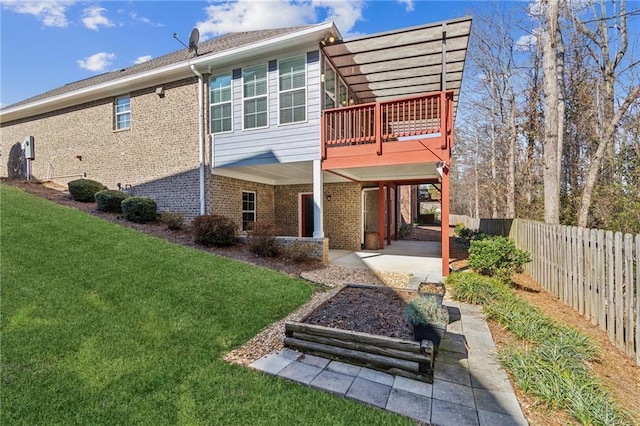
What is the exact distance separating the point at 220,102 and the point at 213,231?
13.9 feet

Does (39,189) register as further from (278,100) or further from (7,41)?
(278,100)

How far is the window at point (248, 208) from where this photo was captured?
37.1 ft

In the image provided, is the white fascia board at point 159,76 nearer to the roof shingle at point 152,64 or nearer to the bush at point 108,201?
the roof shingle at point 152,64

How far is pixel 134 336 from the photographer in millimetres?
3477

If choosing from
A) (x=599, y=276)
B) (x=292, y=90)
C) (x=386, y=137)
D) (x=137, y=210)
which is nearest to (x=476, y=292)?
(x=599, y=276)

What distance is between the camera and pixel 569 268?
5.40 meters

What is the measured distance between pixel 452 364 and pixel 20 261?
6391 millimetres

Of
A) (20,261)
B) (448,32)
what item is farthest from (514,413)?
(448,32)

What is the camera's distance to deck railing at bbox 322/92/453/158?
7246 mm

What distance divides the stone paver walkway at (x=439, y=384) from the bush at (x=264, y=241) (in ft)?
15.6

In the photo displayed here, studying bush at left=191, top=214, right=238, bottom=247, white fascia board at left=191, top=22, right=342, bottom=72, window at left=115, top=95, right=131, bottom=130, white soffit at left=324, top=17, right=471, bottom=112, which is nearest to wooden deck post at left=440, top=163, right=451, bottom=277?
white soffit at left=324, top=17, right=471, bottom=112

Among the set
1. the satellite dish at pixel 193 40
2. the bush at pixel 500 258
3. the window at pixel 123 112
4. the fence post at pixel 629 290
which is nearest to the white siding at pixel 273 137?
the satellite dish at pixel 193 40

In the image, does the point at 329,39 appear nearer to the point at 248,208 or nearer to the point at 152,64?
the point at 248,208

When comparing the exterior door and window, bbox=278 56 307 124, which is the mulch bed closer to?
window, bbox=278 56 307 124
